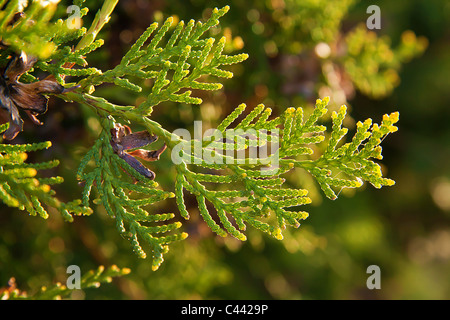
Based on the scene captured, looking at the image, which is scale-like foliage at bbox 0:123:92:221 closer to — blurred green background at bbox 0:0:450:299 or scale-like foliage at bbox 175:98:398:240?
scale-like foliage at bbox 175:98:398:240

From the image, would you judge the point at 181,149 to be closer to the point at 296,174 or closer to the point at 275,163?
the point at 275,163

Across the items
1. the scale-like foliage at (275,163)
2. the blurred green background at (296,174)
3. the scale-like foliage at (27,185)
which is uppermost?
the blurred green background at (296,174)

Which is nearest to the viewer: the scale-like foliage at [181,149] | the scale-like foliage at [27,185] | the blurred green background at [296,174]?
the scale-like foliage at [27,185]

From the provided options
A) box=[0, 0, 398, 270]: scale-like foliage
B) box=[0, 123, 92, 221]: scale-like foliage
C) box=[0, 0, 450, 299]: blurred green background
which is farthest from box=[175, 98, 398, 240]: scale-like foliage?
box=[0, 0, 450, 299]: blurred green background

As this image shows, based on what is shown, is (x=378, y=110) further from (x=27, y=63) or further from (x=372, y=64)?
(x=27, y=63)

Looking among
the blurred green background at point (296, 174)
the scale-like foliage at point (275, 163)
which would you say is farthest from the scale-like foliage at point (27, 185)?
the blurred green background at point (296, 174)

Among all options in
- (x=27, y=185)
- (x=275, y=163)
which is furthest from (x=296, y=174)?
(x=27, y=185)

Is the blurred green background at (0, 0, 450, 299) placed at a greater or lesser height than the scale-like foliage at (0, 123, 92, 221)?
greater

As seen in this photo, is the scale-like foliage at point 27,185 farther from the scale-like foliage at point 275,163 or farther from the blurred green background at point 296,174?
the blurred green background at point 296,174

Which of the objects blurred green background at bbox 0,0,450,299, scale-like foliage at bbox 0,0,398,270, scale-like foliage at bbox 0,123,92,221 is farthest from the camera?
blurred green background at bbox 0,0,450,299

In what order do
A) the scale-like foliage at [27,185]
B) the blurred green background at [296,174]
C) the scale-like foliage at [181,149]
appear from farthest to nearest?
1. the blurred green background at [296,174]
2. the scale-like foliage at [181,149]
3. the scale-like foliage at [27,185]
